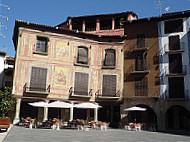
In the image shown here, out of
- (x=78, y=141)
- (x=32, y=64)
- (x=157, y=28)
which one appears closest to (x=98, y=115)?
(x=32, y=64)

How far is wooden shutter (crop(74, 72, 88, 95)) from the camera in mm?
26108

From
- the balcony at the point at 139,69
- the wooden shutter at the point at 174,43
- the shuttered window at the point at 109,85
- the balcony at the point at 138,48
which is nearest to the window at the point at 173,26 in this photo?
the wooden shutter at the point at 174,43

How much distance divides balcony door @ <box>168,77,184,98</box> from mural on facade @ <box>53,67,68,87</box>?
41.0ft

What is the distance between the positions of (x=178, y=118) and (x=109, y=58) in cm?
1127

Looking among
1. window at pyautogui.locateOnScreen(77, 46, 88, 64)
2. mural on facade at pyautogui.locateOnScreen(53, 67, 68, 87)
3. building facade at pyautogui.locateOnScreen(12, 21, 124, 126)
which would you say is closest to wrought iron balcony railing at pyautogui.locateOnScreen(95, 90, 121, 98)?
building facade at pyautogui.locateOnScreen(12, 21, 124, 126)

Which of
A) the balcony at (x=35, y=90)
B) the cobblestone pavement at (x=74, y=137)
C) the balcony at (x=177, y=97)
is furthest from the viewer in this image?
the balcony at (x=177, y=97)

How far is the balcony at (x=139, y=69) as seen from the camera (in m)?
26.5

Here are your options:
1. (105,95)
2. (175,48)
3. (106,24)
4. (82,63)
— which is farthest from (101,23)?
(105,95)

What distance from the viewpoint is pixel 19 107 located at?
902 inches

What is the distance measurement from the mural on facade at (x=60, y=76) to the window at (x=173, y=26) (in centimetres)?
1367

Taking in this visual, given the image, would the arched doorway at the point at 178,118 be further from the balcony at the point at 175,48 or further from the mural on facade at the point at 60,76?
the mural on facade at the point at 60,76

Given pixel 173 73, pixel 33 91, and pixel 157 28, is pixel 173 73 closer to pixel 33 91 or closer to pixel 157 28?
pixel 157 28

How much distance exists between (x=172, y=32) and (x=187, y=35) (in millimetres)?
1774

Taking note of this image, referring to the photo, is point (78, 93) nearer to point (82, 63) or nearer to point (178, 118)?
point (82, 63)
